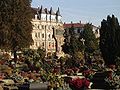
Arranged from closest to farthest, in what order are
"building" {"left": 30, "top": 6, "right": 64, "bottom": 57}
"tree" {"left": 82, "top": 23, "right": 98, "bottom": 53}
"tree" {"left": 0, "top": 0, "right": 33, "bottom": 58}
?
"tree" {"left": 0, "top": 0, "right": 33, "bottom": 58} < "tree" {"left": 82, "top": 23, "right": 98, "bottom": 53} < "building" {"left": 30, "top": 6, "right": 64, "bottom": 57}

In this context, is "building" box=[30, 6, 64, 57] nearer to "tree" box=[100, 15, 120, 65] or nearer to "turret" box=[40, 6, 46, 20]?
"turret" box=[40, 6, 46, 20]

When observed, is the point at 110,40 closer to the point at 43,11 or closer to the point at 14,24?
the point at 14,24

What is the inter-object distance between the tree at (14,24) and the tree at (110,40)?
525 inches

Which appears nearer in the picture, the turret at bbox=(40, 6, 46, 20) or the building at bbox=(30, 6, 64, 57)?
the building at bbox=(30, 6, 64, 57)

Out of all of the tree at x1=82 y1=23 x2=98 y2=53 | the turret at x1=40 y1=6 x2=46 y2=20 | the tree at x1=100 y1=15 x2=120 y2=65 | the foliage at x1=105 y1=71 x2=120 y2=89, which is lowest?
the foliage at x1=105 y1=71 x2=120 y2=89

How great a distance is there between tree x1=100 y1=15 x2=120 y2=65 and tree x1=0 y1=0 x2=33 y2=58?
43.7 ft

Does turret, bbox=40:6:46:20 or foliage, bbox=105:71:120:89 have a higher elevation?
turret, bbox=40:6:46:20

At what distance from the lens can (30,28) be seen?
64.2 meters

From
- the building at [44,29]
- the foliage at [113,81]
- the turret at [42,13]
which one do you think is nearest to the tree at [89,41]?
the building at [44,29]

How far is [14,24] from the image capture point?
197 feet

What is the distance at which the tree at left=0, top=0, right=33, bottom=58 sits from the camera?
58750mm

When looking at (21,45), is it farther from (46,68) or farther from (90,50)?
(90,50)

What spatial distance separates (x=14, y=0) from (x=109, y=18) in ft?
48.0

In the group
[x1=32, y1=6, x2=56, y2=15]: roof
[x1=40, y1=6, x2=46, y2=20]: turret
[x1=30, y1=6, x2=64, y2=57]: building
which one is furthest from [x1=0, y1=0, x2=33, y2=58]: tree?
[x1=40, y1=6, x2=46, y2=20]: turret
